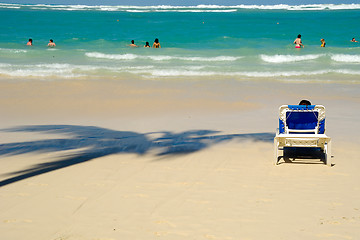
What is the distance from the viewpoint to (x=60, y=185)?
6.47 m

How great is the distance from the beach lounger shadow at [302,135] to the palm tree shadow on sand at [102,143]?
959 millimetres

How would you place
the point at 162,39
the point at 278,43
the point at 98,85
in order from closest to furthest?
1. the point at 98,85
2. the point at 278,43
3. the point at 162,39

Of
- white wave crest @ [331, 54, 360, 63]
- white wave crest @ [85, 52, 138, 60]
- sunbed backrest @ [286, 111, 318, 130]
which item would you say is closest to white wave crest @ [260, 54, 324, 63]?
white wave crest @ [331, 54, 360, 63]

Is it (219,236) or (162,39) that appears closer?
(219,236)

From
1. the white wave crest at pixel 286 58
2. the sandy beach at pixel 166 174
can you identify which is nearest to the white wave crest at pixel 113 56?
the white wave crest at pixel 286 58

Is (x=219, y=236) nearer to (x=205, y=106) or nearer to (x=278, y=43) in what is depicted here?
(x=205, y=106)

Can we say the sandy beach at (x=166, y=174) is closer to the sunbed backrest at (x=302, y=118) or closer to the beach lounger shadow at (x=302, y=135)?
the beach lounger shadow at (x=302, y=135)

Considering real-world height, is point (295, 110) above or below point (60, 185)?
above

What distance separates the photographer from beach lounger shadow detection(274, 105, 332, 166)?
24.7 feet

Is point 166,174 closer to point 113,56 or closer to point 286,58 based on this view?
point 286,58

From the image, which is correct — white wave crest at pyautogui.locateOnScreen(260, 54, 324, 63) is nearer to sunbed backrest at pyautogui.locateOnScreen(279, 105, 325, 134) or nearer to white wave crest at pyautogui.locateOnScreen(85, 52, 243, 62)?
white wave crest at pyautogui.locateOnScreen(85, 52, 243, 62)

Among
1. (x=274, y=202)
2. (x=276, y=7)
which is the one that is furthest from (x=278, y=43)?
(x=276, y=7)

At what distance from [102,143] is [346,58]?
63.7ft

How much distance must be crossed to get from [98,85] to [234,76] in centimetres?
551
